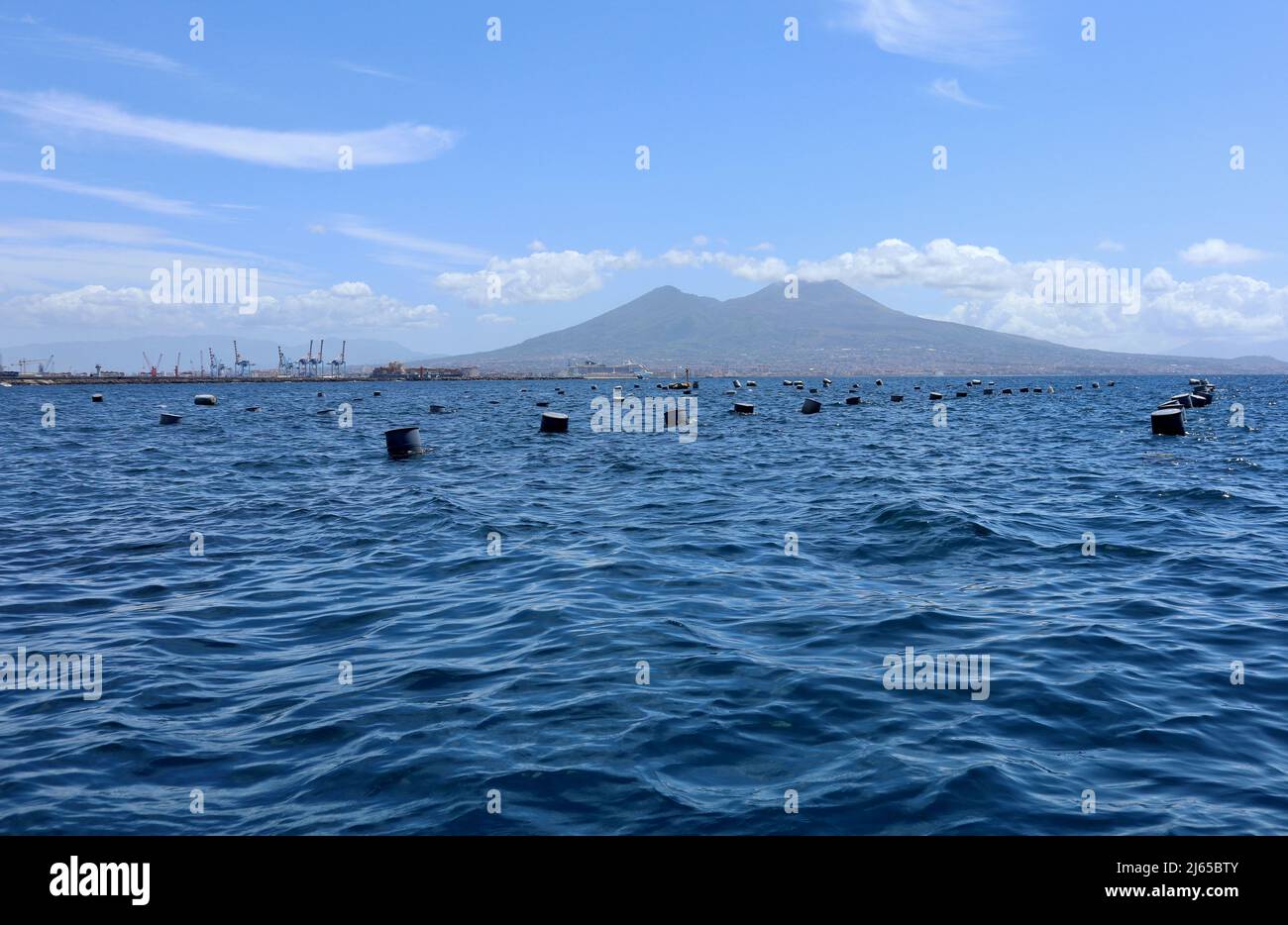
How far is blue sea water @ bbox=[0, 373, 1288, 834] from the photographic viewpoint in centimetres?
654

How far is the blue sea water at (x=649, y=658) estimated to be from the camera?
6.54 metres

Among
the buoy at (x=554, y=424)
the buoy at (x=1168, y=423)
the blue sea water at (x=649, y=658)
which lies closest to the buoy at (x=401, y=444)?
the blue sea water at (x=649, y=658)

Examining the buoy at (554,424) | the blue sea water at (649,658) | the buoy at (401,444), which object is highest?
the buoy at (554,424)

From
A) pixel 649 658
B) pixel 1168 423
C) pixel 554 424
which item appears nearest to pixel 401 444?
pixel 554 424

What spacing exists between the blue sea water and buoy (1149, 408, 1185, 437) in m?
18.9

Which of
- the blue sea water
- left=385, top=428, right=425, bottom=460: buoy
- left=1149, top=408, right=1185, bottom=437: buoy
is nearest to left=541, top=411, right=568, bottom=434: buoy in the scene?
left=385, top=428, right=425, bottom=460: buoy

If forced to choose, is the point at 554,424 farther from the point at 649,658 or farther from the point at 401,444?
the point at 649,658

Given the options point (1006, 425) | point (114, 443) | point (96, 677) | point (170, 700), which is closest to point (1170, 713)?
point (170, 700)

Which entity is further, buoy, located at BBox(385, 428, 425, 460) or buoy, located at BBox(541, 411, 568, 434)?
buoy, located at BBox(541, 411, 568, 434)

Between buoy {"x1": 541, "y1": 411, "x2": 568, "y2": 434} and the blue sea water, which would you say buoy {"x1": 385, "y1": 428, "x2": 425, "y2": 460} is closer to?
the blue sea water

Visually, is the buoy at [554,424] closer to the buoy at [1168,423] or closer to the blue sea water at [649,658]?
the blue sea water at [649,658]

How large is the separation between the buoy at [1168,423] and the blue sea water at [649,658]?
62.0 feet

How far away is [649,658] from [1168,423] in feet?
132
